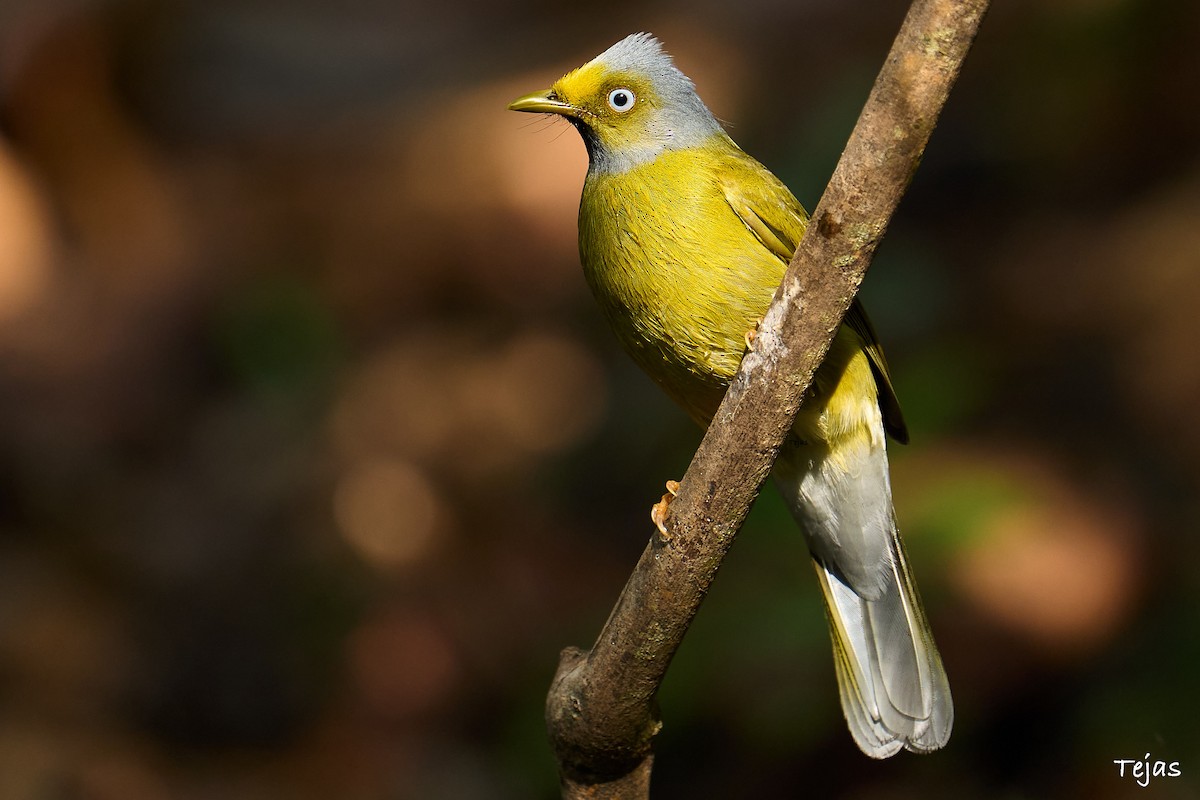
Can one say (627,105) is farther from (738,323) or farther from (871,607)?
(871,607)

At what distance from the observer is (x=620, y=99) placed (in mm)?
3283

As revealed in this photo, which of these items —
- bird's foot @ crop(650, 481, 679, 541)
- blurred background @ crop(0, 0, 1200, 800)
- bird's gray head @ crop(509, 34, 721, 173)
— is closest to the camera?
bird's foot @ crop(650, 481, 679, 541)

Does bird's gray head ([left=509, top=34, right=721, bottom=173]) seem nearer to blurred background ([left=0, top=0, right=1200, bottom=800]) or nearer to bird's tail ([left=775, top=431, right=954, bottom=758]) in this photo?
bird's tail ([left=775, top=431, right=954, bottom=758])

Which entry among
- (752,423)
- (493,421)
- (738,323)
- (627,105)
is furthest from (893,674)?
(493,421)

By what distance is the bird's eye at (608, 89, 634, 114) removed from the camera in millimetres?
3270

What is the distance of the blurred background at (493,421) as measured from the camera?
4492 millimetres

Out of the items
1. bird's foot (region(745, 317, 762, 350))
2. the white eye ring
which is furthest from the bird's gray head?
bird's foot (region(745, 317, 762, 350))

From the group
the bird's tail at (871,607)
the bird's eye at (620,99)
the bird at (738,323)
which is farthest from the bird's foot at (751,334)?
the bird's eye at (620,99)

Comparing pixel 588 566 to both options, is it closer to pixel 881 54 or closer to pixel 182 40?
pixel 881 54

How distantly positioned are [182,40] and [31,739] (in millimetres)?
5615

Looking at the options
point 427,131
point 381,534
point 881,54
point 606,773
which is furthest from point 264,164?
point 606,773

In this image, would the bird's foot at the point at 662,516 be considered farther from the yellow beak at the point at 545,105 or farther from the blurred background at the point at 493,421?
the blurred background at the point at 493,421

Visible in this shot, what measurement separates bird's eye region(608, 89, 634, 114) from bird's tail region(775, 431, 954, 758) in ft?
3.31

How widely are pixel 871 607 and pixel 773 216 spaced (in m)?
1.13
